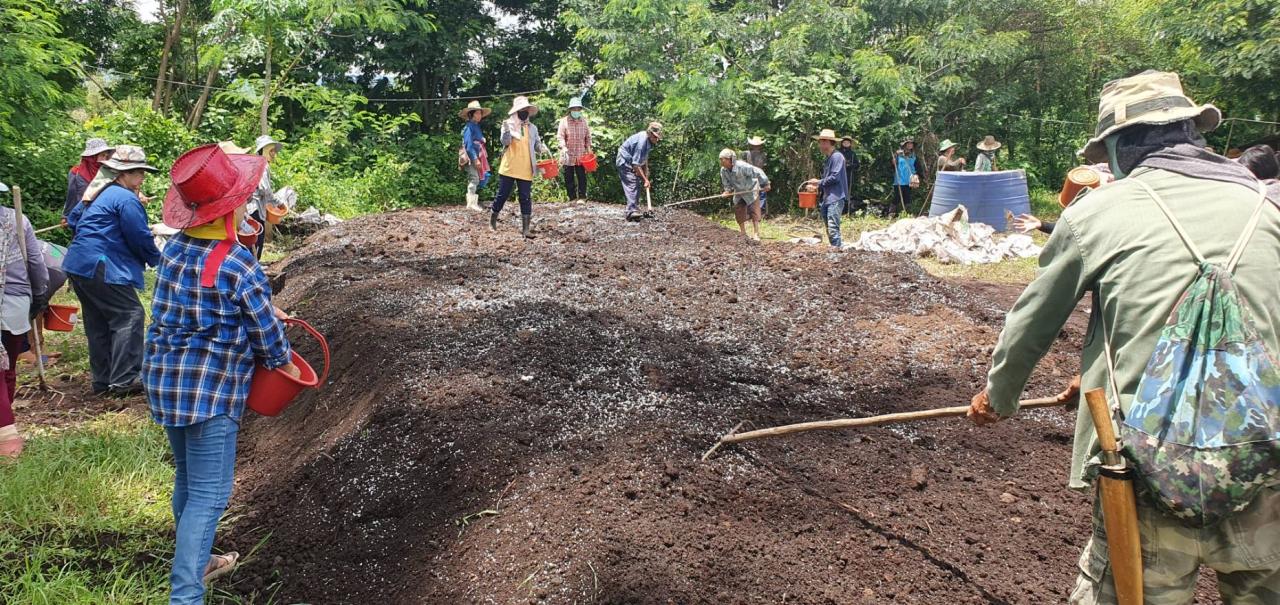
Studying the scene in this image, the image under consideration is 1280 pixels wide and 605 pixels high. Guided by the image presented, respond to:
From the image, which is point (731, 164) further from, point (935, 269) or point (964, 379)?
point (964, 379)

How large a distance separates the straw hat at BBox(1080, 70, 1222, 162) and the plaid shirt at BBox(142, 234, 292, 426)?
258 cm

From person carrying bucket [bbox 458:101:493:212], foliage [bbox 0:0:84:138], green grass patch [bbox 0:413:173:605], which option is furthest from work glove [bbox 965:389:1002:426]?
foliage [bbox 0:0:84:138]

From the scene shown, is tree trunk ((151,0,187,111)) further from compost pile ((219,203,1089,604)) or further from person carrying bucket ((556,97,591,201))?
compost pile ((219,203,1089,604))

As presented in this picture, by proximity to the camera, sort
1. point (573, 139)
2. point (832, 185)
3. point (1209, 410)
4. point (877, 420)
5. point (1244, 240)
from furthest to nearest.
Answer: point (573, 139)
point (832, 185)
point (877, 420)
point (1244, 240)
point (1209, 410)

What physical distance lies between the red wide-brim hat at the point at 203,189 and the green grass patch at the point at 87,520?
1454 millimetres

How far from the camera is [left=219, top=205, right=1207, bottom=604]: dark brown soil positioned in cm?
295

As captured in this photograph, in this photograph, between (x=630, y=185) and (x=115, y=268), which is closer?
(x=115, y=268)

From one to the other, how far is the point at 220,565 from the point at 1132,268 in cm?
327

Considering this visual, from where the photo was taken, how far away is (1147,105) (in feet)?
6.77

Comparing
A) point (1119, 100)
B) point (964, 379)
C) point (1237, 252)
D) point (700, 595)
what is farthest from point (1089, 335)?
point (964, 379)

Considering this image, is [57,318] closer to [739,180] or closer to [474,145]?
[474,145]

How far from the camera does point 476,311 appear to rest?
19.3 feet

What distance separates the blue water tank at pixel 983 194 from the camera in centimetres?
1103

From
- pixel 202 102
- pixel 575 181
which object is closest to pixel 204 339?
pixel 575 181
